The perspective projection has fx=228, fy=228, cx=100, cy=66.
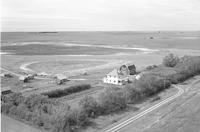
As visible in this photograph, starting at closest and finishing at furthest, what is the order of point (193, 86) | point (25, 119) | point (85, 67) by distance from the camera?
point (25, 119) → point (193, 86) → point (85, 67)

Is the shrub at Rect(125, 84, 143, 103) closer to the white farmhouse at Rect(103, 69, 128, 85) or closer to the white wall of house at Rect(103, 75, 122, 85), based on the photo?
the white farmhouse at Rect(103, 69, 128, 85)

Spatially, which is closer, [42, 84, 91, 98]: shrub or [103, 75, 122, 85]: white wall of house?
[42, 84, 91, 98]: shrub

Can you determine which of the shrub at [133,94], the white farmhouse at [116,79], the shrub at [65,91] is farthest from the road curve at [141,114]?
the shrub at [65,91]

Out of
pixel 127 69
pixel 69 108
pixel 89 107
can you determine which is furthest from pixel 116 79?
pixel 69 108

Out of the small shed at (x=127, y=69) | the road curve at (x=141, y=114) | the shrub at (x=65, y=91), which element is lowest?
the road curve at (x=141, y=114)

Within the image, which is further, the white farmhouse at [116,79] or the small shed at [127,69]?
the small shed at [127,69]

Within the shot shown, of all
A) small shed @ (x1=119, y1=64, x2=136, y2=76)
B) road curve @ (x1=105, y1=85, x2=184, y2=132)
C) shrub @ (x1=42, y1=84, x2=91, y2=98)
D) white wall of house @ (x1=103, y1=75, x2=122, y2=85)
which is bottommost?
road curve @ (x1=105, y1=85, x2=184, y2=132)

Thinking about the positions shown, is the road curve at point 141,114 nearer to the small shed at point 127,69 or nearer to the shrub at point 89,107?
the shrub at point 89,107

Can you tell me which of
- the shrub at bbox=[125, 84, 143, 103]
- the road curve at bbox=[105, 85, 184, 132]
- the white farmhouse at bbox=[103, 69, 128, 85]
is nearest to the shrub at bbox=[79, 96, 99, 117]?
the road curve at bbox=[105, 85, 184, 132]

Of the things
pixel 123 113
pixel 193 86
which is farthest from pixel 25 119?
pixel 193 86

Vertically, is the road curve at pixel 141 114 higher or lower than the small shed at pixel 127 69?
lower

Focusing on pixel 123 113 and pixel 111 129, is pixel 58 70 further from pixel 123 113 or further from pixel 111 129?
pixel 111 129
